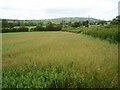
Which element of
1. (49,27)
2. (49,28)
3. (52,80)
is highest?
(49,27)

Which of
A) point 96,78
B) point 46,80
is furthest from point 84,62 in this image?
point 46,80

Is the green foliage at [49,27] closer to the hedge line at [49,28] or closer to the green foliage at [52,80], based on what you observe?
the hedge line at [49,28]

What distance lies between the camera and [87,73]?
595 cm

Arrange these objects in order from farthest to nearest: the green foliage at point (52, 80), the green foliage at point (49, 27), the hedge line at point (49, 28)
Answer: the green foliage at point (49, 27)
the hedge line at point (49, 28)
the green foliage at point (52, 80)

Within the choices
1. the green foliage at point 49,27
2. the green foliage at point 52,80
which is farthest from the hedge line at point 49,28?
the green foliage at point 52,80

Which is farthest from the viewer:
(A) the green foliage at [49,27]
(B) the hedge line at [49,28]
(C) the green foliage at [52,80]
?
(A) the green foliage at [49,27]

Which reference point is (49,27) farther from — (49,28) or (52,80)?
(52,80)

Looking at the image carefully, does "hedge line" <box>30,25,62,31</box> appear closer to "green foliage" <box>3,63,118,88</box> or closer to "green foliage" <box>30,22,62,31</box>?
"green foliage" <box>30,22,62,31</box>

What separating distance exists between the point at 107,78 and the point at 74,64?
1561 mm

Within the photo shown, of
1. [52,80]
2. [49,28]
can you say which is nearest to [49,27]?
[49,28]

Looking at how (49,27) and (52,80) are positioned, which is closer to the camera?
(52,80)

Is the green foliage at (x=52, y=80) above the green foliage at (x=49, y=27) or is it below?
below

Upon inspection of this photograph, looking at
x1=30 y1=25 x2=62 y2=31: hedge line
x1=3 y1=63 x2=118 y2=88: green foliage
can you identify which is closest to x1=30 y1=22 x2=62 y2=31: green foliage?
x1=30 y1=25 x2=62 y2=31: hedge line

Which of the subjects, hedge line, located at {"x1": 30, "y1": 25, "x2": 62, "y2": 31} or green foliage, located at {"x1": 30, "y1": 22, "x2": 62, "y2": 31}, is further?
green foliage, located at {"x1": 30, "y1": 22, "x2": 62, "y2": 31}
